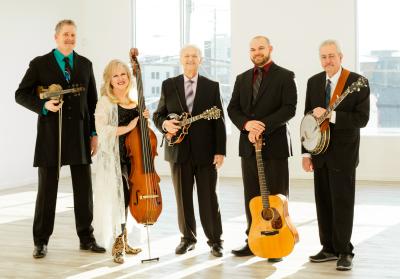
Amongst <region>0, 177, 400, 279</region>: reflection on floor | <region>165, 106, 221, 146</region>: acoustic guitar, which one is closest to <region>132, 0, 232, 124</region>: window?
<region>0, 177, 400, 279</region>: reflection on floor

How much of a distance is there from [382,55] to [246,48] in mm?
1889

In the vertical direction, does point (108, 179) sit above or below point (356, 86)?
below

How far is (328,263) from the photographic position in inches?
190

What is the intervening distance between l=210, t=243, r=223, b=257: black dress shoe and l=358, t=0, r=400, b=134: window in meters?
5.04

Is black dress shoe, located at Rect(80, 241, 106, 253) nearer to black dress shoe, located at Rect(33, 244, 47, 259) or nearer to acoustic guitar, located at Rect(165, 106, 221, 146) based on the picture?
black dress shoe, located at Rect(33, 244, 47, 259)

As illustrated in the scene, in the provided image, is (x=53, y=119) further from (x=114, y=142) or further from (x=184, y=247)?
(x=184, y=247)

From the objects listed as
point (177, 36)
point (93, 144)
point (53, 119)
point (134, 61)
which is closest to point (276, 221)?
point (134, 61)

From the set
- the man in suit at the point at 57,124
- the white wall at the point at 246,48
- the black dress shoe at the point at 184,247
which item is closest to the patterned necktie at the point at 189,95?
the man in suit at the point at 57,124

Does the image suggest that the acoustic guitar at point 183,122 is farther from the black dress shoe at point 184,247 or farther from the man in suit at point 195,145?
the black dress shoe at point 184,247

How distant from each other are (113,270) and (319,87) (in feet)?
6.27

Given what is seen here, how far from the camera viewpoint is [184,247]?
523 cm

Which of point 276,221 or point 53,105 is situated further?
point 53,105

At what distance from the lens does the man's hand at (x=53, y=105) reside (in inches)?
198

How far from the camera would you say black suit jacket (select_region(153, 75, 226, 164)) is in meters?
5.03
